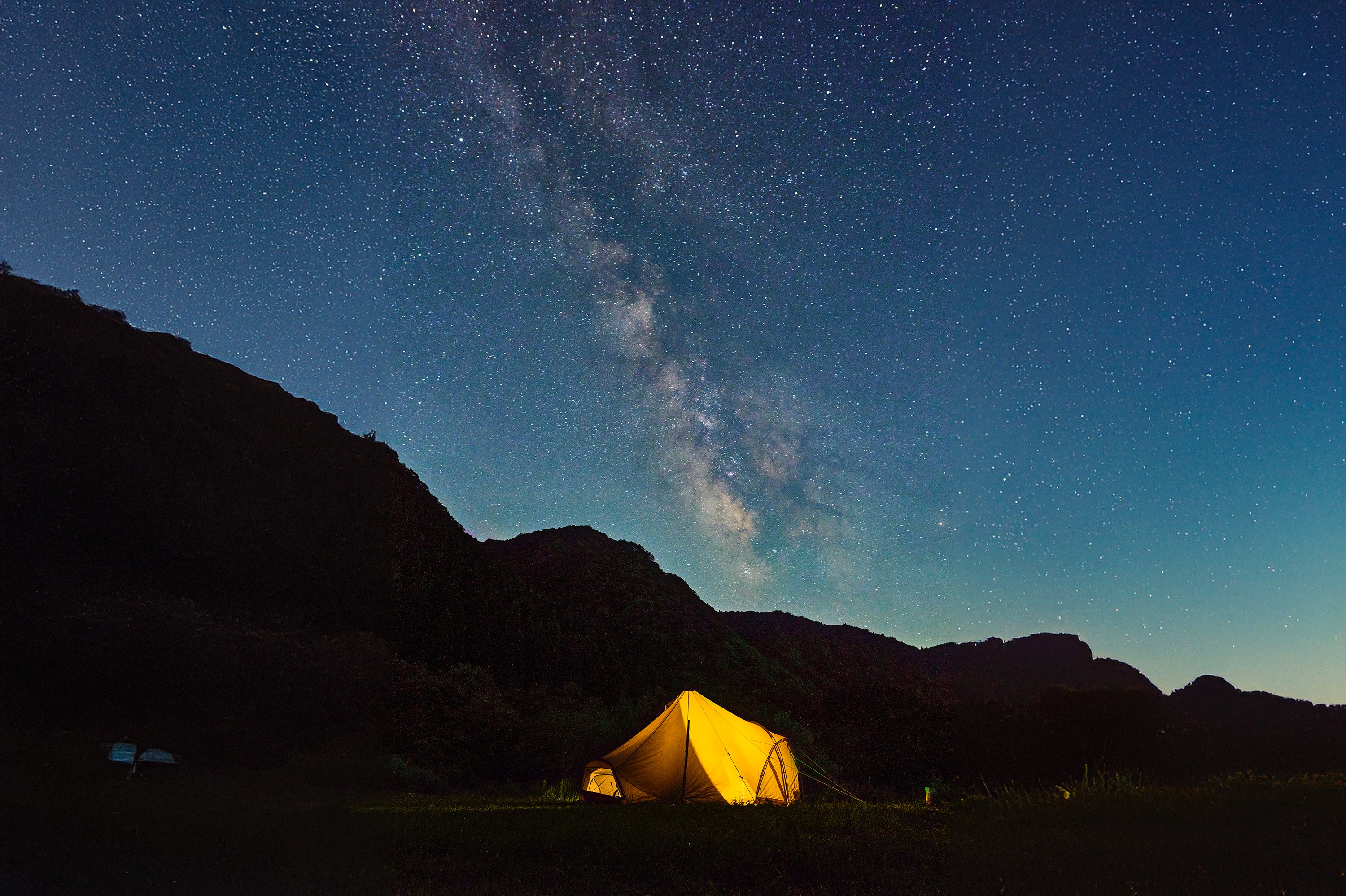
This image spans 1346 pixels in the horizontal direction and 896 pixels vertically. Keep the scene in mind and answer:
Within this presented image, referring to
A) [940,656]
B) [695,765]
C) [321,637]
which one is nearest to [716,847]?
[695,765]

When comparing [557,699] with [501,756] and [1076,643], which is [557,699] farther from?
[1076,643]

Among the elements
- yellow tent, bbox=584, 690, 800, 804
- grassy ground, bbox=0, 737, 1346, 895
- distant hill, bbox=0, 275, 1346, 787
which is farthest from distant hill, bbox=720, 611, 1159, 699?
grassy ground, bbox=0, 737, 1346, 895

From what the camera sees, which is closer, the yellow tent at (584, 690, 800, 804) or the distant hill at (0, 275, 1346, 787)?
the yellow tent at (584, 690, 800, 804)

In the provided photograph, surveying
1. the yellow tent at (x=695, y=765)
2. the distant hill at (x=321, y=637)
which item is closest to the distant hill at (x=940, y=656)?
the distant hill at (x=321, y=637)

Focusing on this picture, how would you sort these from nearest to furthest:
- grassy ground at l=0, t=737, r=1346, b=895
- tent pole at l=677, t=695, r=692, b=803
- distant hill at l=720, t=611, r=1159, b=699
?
grassy ground at l=0, t=737, r=1346, b=895 → tent pole at l=677, t=695, r=692, b=803 → distant hill at l=720, t=611, r=1159, b=699

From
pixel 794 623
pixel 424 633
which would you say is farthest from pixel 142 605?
pixel 794 623

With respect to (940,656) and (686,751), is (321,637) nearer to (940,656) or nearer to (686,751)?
(686,751)

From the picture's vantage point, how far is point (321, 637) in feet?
133

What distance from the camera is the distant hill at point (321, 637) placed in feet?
97.7

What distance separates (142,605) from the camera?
1299 inches

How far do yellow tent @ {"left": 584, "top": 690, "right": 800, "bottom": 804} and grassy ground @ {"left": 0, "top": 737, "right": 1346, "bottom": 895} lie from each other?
5.06 metres

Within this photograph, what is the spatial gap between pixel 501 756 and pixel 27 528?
29678 mm

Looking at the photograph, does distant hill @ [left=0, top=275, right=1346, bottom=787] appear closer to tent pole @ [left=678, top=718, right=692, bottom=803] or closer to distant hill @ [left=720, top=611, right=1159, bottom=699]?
tent pole @ [left=678, top=718, right=692, bottom=803]

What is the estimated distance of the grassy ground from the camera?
5684mm
